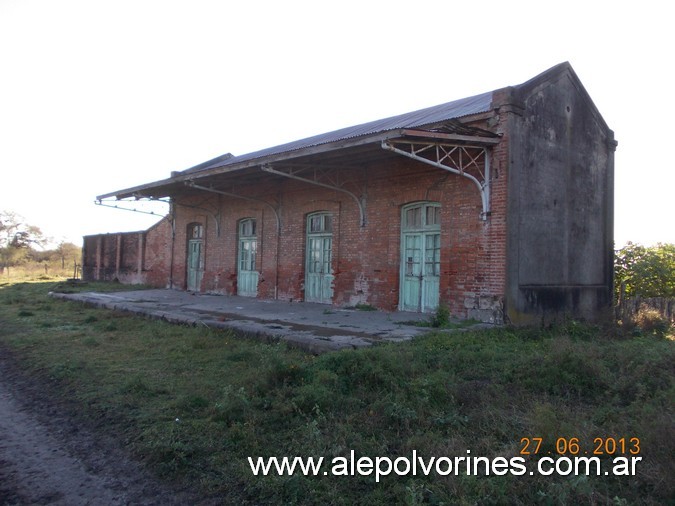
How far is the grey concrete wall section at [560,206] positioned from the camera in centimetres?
1037

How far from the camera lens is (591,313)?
1234 centimetres

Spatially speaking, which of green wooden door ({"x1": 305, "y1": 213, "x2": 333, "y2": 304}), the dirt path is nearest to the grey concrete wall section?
green wooden door ({"x1": 305, "y1": 213, "x2": 333, "y2": 304})

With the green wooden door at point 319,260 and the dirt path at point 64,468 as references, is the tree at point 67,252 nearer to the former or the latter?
the green wooden door at point 319,260

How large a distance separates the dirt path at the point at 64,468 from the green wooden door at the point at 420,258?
7958 mm

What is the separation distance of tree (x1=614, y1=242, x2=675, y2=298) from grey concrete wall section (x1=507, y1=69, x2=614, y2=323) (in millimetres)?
1585

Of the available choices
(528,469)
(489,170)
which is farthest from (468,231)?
(528,469)

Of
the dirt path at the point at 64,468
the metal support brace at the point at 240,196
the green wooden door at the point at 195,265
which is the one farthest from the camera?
the green wooden door at the point at 195,265

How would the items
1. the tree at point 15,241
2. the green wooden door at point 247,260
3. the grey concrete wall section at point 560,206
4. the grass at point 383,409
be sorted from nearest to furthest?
the grass at point 383,409 < the grey concrete wall section at point 560,206 < the green wooden door at point 247,260 < the tree at point 15,241

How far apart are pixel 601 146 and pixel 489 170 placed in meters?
4.61

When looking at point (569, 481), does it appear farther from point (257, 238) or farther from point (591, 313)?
point (257, 238)

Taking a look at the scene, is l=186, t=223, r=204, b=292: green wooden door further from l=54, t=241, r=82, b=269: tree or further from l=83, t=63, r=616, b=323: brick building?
l=54, t=241, r=82, b=269: tree

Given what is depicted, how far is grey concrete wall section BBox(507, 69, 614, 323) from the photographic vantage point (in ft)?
34.0

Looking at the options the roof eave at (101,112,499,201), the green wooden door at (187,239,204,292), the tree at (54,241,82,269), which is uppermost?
the roof eave at (101,112,499,201)

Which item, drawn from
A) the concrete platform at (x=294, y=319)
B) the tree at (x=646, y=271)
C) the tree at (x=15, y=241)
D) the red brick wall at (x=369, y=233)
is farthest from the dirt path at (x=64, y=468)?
the tree at (x=15, y=241)
